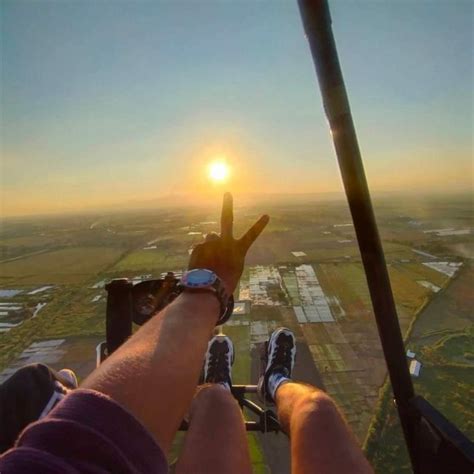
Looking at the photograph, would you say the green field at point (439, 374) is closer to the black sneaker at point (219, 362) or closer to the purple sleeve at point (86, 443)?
the black sneaker at point (219, 362)

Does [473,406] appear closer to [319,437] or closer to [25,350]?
[319,437]

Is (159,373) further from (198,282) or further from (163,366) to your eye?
(198,282)

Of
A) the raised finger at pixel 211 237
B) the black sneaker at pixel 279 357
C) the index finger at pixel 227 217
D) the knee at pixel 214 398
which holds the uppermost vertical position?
the index finger at pixel 227 217

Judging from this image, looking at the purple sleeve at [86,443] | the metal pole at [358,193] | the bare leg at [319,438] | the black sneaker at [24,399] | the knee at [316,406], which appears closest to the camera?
the purple sleeve at [86,443]

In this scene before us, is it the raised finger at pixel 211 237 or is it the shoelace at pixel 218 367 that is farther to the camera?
the shoelace at pixel 218 367

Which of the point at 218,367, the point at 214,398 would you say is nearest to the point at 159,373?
the point at 214,398

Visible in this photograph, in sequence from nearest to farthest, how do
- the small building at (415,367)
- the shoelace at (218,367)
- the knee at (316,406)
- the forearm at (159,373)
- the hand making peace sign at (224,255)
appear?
the forearm at (159,373), the hand making peace sign at (224,255), the knee at (316,406), the shoelace at (218,367), the small building at (415,367)

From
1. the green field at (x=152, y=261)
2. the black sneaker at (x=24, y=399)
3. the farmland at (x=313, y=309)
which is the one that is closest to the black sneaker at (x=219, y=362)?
the farmland at (x=313, y=309)

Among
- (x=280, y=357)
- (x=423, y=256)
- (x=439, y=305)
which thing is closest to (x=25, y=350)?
(x=280, y=357)
